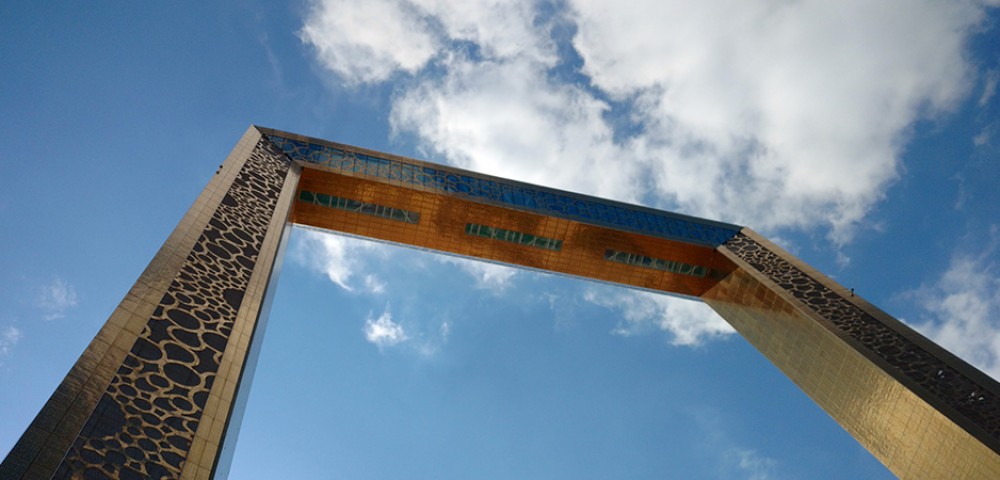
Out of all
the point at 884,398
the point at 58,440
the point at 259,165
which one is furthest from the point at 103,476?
the point at 884,398

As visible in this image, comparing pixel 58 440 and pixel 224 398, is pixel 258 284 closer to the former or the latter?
pixel 224 398

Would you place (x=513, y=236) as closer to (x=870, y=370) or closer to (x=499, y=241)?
(x=499, y=241)

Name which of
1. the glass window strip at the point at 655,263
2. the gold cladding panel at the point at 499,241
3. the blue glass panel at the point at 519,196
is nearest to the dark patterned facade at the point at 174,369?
the blue glass panel at the point at 519,196

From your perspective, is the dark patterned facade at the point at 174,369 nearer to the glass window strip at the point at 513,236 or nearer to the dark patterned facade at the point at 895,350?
the glass window strip at the point at 513,236

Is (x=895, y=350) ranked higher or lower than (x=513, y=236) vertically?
lower

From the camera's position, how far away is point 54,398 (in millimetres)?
6973

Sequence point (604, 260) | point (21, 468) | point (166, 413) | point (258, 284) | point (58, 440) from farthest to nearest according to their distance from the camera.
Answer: point (604, 260)
point (258, 284)
point (166, 413)
point (58, 440)
point (21, 468)

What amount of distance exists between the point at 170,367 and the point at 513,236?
37.7 ft

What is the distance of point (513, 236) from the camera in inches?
752

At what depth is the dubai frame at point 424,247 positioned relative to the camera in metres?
7.63

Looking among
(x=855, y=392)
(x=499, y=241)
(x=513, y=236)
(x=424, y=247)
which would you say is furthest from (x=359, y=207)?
(x=855, y=392)

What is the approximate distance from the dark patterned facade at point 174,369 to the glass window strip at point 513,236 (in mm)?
7250

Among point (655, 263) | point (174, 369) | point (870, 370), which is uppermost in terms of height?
point (655, 263)

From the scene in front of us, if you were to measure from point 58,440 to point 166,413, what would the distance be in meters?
1.38
